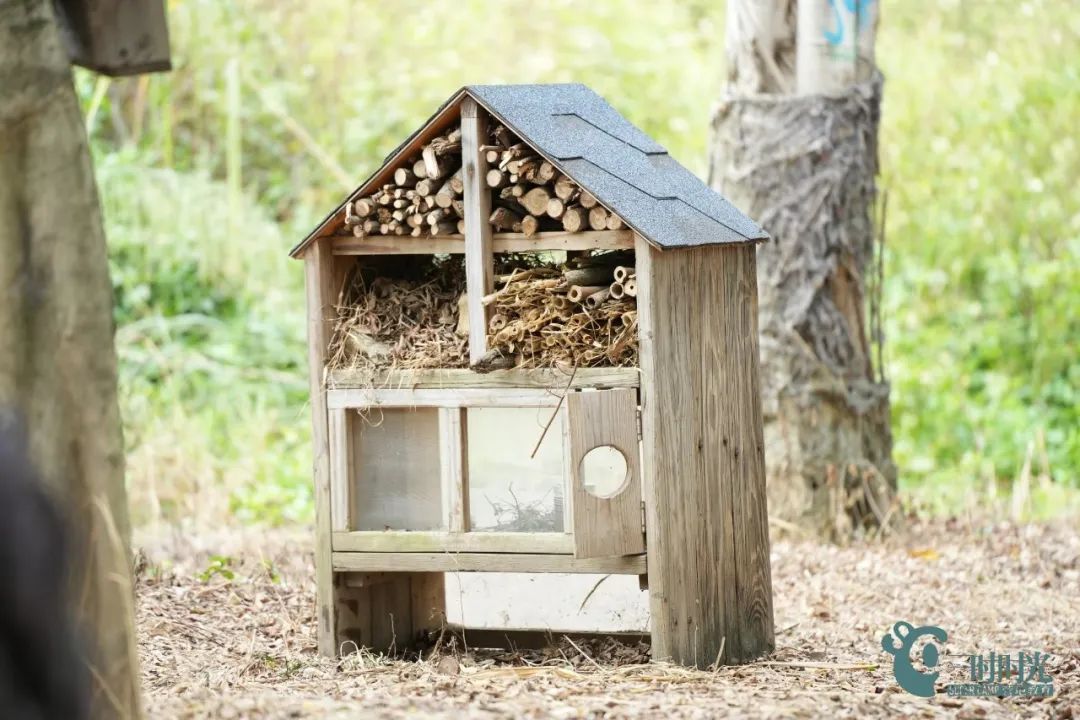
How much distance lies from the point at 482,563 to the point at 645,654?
2.30ft

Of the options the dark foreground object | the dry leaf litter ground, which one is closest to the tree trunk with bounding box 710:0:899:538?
the dry leaf litter ground

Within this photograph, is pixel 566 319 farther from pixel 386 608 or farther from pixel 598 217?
pixel 386 608

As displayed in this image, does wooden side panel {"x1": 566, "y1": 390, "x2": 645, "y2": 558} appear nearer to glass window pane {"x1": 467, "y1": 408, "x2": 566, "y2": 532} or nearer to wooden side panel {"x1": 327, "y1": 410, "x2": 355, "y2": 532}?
glass window pane {"x1": 467, "y1": 408, "x2": 566, "y2": 532}

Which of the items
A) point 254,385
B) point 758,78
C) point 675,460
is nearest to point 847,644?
point 675,460

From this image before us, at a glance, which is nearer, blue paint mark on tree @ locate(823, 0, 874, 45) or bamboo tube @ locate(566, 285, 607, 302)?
bamboo tube @ locate(566, 285, 607, 302)

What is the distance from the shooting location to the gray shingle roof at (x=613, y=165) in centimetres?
481

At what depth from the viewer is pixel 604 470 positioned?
4.97m

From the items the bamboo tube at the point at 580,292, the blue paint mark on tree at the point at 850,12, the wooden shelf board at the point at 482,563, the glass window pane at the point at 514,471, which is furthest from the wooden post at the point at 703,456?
the blue paint mark on tree at the point at 850,12

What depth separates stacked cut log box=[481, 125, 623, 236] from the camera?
191 inches

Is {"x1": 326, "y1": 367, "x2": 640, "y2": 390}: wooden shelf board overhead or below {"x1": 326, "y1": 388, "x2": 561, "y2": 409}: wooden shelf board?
overhead

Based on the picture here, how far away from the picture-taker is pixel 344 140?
13.7m

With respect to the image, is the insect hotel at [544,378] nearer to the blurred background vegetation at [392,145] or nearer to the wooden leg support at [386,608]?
the wooden leg support at [386,608]

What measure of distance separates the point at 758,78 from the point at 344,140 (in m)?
6.40

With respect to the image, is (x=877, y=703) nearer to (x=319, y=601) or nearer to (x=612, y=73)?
(x=319, y=601)
